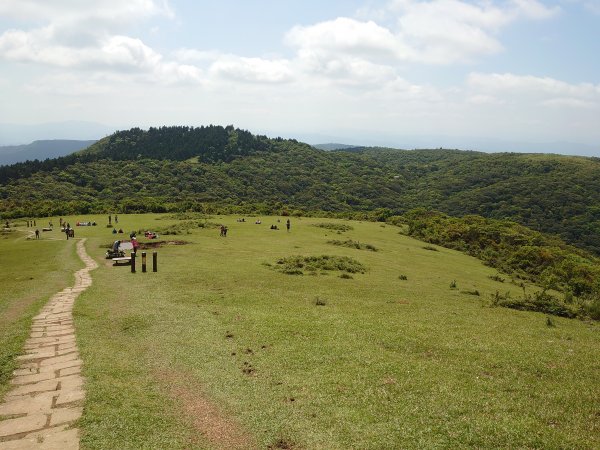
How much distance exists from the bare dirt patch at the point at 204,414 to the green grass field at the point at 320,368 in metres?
0.05

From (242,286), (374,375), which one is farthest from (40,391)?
(242,286)

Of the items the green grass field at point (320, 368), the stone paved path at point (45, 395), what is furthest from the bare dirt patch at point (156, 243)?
the stone paved path at point (45, 395)

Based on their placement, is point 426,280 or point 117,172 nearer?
point 426,280

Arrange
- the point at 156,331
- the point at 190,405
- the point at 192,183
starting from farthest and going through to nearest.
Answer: the point at 192,183 < the point at 156,331 < the point at 190,405

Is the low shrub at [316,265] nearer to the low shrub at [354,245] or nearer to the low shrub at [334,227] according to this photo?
the low shrub at [354,245]

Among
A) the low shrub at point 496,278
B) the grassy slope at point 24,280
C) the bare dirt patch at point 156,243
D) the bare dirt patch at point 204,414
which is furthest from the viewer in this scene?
the bare dirt patch at point 156,243

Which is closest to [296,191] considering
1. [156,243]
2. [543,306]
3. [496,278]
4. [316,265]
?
[156,243]

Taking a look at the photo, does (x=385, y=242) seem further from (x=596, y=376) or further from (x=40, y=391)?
(x=40, y=391)

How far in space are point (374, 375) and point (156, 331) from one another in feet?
30.9

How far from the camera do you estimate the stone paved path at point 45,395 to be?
31.4ft

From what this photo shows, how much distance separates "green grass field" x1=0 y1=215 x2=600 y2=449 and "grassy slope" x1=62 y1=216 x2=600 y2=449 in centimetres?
5

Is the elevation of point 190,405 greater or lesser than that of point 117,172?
lesser

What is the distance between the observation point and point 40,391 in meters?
11.9

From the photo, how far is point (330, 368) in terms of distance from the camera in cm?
1384
